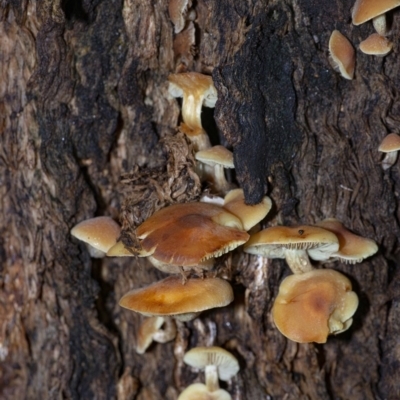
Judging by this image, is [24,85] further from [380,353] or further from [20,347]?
[380,353]

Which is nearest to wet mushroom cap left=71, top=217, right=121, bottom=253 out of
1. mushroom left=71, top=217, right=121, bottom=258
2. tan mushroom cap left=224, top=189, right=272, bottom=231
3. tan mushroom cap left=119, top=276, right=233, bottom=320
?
mushroom left=71, top=217, right=121, bottom=258

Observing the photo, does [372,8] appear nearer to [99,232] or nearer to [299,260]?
[299,260]

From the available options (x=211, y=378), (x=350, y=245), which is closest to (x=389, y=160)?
(x=350, y=245)

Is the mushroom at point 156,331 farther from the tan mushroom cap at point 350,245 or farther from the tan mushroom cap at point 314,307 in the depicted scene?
the tan mushroom cap at point 350,245

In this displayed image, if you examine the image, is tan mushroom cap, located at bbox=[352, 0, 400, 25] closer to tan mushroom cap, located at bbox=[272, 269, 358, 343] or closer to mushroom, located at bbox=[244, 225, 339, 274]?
mushroom, located at bbox=[244, 225, 339, 274]

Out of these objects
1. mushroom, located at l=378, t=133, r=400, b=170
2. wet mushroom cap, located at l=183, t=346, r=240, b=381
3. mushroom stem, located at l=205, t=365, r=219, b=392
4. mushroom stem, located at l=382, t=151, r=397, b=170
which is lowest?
mushroom stem, located at l=205, t=365, r=219, b=392

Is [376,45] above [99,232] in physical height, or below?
above
